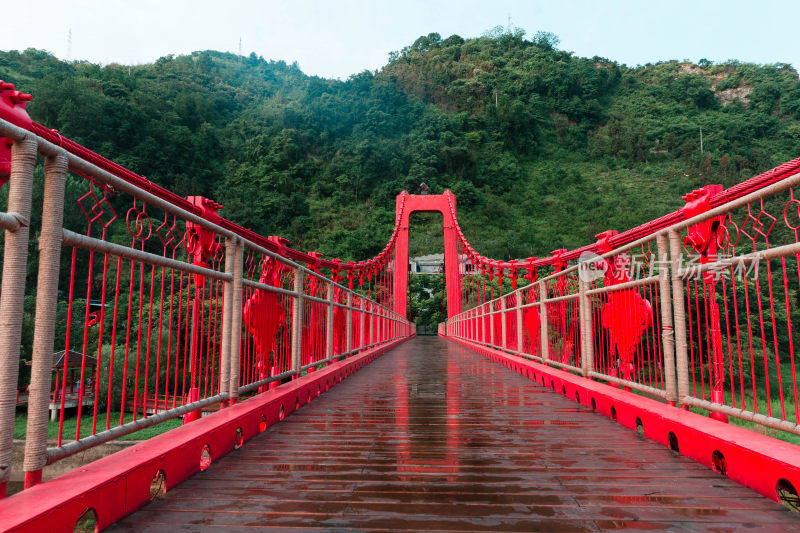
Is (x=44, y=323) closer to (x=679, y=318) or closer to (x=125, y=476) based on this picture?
(x=125, y=476)

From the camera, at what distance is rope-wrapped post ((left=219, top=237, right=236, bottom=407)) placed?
2430 mm

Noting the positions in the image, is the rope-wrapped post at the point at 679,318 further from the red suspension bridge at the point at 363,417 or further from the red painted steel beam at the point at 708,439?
the red painted steel beam at the point at 708,439

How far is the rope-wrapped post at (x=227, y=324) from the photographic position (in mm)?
2430

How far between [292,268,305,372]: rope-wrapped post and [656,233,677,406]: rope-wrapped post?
2.42 m

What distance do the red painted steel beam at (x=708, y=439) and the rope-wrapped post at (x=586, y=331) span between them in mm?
407

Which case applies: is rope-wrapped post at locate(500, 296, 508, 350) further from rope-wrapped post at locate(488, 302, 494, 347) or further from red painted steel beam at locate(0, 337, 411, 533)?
red painted steel beam at locate(0, 337, 411, 533)

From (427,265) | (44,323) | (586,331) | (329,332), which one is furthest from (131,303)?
(427,265)

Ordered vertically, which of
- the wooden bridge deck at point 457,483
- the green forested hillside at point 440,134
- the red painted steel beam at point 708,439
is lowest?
the wooden bridge deck at point 457,483

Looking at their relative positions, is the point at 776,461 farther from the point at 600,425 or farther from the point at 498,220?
the point at 498,220

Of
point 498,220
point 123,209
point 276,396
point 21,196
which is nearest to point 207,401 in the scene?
point 276,396

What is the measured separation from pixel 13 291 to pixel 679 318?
8.84 ft

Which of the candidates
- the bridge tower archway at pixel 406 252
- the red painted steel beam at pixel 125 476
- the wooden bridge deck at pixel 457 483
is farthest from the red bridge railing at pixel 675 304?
the bridge tower archway at pixel 406 252

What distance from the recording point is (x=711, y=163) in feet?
168

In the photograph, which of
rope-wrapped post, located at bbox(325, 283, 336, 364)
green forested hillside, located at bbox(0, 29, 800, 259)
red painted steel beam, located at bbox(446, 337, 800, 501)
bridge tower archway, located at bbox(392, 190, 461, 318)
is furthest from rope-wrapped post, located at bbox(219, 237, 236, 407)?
green forested hillside, located at bbox(0, 29, 800, 259)
